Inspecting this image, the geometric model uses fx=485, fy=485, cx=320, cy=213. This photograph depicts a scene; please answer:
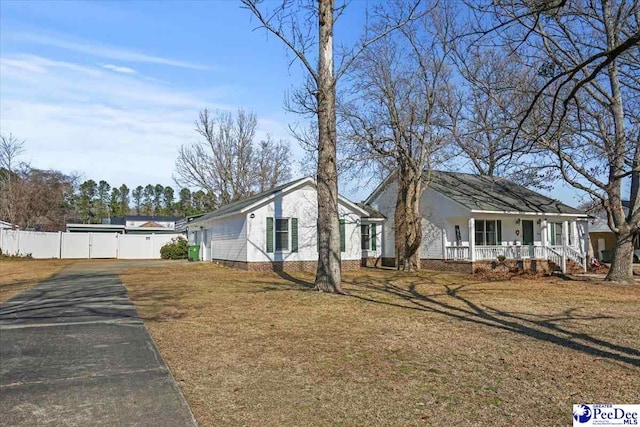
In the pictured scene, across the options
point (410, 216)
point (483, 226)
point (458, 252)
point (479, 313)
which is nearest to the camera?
Answer: point (479, 313)

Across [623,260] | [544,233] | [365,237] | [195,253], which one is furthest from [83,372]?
[195,253]

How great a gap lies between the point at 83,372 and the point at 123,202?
328ft

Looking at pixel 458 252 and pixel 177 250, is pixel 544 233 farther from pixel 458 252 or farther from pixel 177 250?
pixel 177 250

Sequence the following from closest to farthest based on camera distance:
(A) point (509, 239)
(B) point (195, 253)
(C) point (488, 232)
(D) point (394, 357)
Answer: (D) point (394, 357)
(C) point (488, 232)
(A) point (509, 239)
(B) point (195, 253)

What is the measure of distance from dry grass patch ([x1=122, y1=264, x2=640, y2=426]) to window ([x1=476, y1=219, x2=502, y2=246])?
12.3 metres

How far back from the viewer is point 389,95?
69.4ft

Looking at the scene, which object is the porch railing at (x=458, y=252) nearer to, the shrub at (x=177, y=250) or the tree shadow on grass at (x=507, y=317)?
the tree shadow on grass at (x=507, y=317)

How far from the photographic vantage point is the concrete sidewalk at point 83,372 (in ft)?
14.2

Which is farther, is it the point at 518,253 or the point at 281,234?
the point at 518,253

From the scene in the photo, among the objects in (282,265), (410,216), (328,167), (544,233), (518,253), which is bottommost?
(282,265)

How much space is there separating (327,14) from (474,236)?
14797mm

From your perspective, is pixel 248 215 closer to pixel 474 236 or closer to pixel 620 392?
pixel 474 236

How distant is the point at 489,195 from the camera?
25.8m

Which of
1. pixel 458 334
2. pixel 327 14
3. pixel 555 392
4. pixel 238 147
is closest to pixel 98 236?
pixel 238 147
